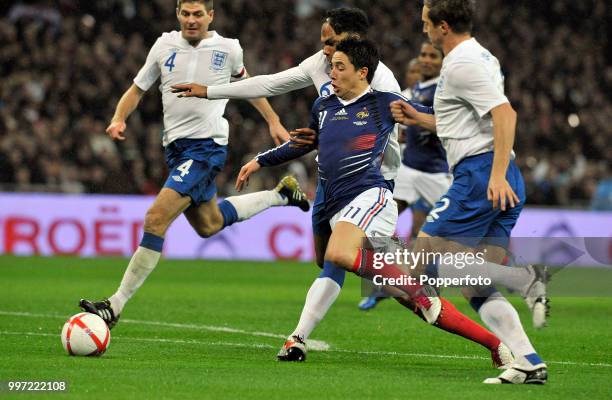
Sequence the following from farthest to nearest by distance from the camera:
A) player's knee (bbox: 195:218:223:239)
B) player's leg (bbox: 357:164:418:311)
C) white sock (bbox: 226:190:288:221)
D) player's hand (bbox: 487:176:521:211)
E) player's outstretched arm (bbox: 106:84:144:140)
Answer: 1. player's leg (bbox: 357:164:418:311)
2. white sock (bbox: 226:190:288:221)
3. player's knee (bbox: 195:218:223:239)
4. player's outstretched arm (bbox: 106:84:144:140)
5. player's hand (bbox: 487:176:521:211)

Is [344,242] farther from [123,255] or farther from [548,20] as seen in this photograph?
[548,20]

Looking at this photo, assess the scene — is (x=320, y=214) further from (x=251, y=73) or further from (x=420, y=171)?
(x=251, y=73)

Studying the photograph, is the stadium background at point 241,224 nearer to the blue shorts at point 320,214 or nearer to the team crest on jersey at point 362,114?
the blue shorts at point 320,214

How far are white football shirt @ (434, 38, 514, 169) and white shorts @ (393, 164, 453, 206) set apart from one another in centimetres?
512

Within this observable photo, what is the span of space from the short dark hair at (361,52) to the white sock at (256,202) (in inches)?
98.4

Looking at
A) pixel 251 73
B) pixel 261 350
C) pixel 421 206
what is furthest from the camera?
pixel 251 73

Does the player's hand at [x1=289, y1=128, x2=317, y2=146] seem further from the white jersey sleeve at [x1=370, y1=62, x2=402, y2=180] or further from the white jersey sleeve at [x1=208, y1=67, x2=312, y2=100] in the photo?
the white jersey sleeve at [x1=370, y1=62, x2=402, y2=180]

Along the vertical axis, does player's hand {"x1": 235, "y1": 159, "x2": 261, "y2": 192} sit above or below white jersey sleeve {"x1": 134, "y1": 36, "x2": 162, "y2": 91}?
below

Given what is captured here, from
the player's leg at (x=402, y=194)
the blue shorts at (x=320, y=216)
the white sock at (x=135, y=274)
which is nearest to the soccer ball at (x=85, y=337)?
the white sock at (x=135, y=274)

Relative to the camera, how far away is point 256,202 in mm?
9930

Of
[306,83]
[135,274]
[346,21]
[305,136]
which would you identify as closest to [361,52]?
[346,21]

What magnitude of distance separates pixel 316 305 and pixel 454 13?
2.15 m

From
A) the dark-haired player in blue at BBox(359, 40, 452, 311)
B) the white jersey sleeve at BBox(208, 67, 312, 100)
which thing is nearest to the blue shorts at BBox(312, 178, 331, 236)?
the white jersey sleeve at BBox(208, 67, 312, 100)

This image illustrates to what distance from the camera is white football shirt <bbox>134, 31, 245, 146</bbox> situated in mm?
9227
